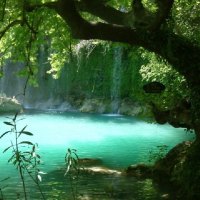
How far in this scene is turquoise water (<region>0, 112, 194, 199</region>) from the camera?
605 inches

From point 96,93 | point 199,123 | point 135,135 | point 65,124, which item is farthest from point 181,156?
point 96,93

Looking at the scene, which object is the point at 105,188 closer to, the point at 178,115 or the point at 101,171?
the point at 101,171

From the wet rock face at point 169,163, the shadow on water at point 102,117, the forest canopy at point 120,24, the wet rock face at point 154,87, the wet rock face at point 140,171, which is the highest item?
the forest canopy at point 120,24

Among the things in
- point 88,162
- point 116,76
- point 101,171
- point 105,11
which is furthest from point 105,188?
point 116,76

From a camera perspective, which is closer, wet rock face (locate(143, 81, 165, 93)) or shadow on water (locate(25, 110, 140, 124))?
wet rock face (locate(143, 81, 165, 93))

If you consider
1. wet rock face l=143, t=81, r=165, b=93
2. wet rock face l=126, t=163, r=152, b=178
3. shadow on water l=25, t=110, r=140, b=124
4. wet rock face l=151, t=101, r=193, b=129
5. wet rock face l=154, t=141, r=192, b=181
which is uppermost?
wet rock face l=143, t=81, r=165, b=93

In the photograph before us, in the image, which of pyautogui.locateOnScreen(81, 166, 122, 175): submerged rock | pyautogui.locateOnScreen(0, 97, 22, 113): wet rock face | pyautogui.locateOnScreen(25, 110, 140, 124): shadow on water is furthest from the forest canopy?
pyautogui.locateOnScreen(0, 97, 22, 113): wet rock face

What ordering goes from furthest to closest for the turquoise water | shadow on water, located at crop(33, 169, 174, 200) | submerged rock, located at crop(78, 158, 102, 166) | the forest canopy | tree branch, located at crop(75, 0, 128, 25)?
1. the turquoise water
2. submerged rock, located at crop(78, 158, 102, 166)
3. shadow on water, located at crop(33, 169, 174, 200)
4. tree branch, located at crop(75, 0, 128, 25)
5. the forest canopy

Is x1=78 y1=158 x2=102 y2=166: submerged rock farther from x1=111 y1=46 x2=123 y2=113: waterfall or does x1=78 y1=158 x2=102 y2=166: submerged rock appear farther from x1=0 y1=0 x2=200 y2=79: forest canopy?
x1=111 y1=46 x2=123 y2=113: waterfall

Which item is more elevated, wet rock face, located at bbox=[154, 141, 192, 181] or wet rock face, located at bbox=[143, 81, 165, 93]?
wet rock face, located at bbox=[143, 81, 165, 93]

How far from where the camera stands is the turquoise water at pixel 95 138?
50.4ft

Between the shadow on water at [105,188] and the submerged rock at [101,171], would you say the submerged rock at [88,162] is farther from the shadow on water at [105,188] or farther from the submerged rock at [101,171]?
the shadow on water at [105,188]

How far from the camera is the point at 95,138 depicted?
21969mm

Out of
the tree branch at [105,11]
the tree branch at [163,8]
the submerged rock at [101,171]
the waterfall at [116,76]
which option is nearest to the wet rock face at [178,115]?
the tree branch at [105,11]
